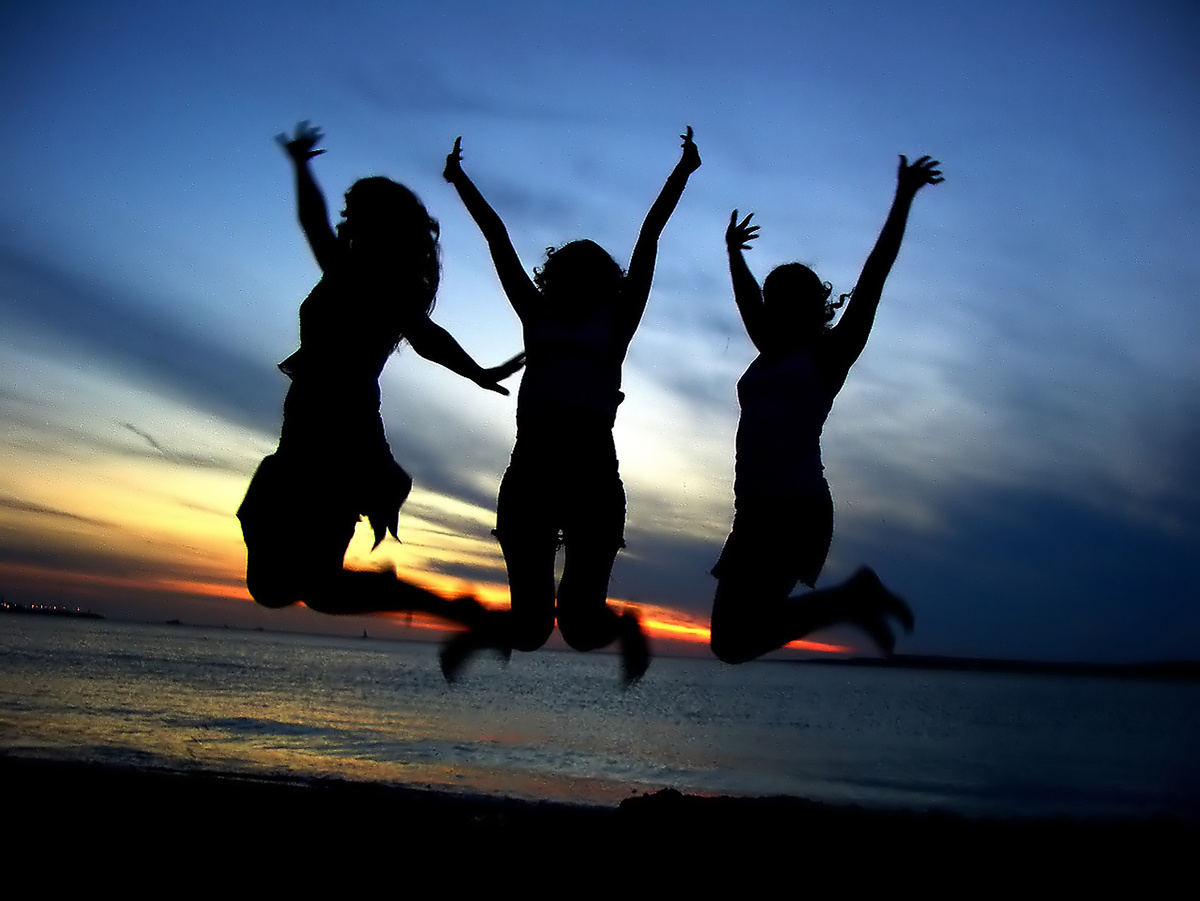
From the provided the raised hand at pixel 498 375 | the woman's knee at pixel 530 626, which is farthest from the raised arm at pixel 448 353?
the woman's knee at pixel 530 626

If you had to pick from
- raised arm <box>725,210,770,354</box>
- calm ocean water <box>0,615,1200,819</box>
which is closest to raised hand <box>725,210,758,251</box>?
raised arm <box>725,210,770,354</box>

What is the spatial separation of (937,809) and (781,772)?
3692 millimetres

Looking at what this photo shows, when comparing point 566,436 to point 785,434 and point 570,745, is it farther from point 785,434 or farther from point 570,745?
point 570,745

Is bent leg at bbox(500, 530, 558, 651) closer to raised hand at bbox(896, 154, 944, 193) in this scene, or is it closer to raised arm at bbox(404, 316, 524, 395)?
raised arm at bbox(404, 316, 524, 395)

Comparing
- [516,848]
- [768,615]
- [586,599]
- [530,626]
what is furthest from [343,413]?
[516,848]

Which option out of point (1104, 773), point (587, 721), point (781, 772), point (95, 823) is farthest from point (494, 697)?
point (95, 823)

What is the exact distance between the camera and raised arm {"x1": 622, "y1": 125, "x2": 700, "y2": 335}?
13.3 ft

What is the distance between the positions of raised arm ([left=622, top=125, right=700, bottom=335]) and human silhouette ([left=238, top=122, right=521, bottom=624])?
93 centimetres

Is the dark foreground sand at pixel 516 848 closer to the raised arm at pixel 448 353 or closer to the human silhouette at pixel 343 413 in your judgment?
the human silhouette at pixel 343 413

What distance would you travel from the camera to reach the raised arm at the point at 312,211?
3.86 metres

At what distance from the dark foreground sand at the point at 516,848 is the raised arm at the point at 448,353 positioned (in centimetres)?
230

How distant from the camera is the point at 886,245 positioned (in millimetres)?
3971

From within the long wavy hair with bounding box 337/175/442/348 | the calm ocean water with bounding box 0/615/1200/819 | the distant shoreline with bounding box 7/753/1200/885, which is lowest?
the calm ocean water with bounding box 0/615/1200/819

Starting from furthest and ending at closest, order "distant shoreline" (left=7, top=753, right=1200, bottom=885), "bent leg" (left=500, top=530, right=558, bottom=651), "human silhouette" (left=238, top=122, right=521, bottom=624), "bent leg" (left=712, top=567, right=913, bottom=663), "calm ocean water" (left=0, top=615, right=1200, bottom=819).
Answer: "calm ocean water" (left=0, top=615, right=1200, bottom=819) → "distant shoreline" (left=7, top=753, right=1200, bottom=885) → "bent leg" (left=712, top=567, right=913, bottom=663) → "bent leg" (left=500, top=530, right=558, bottom=651) → "human silhouette" (left=238, top=122, right=521, bottom=624)
